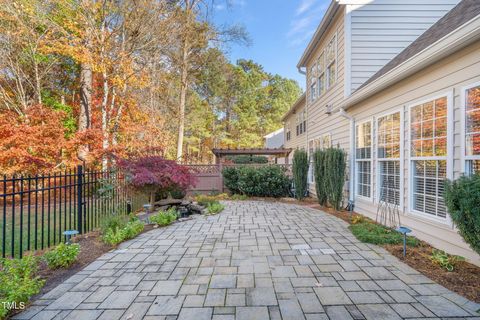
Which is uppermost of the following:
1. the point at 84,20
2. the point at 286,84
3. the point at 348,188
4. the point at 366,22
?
the point at 286,84

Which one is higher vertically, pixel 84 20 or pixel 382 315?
pixel 84 20

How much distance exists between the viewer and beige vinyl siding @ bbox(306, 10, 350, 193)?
7109 millimetres

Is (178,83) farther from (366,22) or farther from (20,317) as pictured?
(20,317)

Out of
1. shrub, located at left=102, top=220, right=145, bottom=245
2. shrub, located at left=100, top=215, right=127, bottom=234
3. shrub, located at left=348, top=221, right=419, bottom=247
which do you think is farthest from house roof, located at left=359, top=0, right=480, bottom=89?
shrub, located at left=100, top=215, right=127, bottom=234

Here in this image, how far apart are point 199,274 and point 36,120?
8.86 metres

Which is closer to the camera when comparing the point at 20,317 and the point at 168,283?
the point at 20,317

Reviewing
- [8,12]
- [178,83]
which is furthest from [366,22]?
[178,83]

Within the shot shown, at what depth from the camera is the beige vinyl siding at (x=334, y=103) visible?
711 cm

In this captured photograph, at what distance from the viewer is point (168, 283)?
2.75 m

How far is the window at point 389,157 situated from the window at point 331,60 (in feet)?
9.61

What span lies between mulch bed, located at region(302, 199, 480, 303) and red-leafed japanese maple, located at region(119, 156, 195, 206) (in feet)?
15.9

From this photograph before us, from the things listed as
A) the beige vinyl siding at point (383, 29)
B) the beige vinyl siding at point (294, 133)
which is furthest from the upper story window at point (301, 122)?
the beige vinyl siding at point (383, 29)

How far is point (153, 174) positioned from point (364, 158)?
5.17 m

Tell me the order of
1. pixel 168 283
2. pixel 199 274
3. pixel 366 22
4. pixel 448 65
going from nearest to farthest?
pixel 168 283
pixel 199 274
pixel 448 65
pixel 366 22
